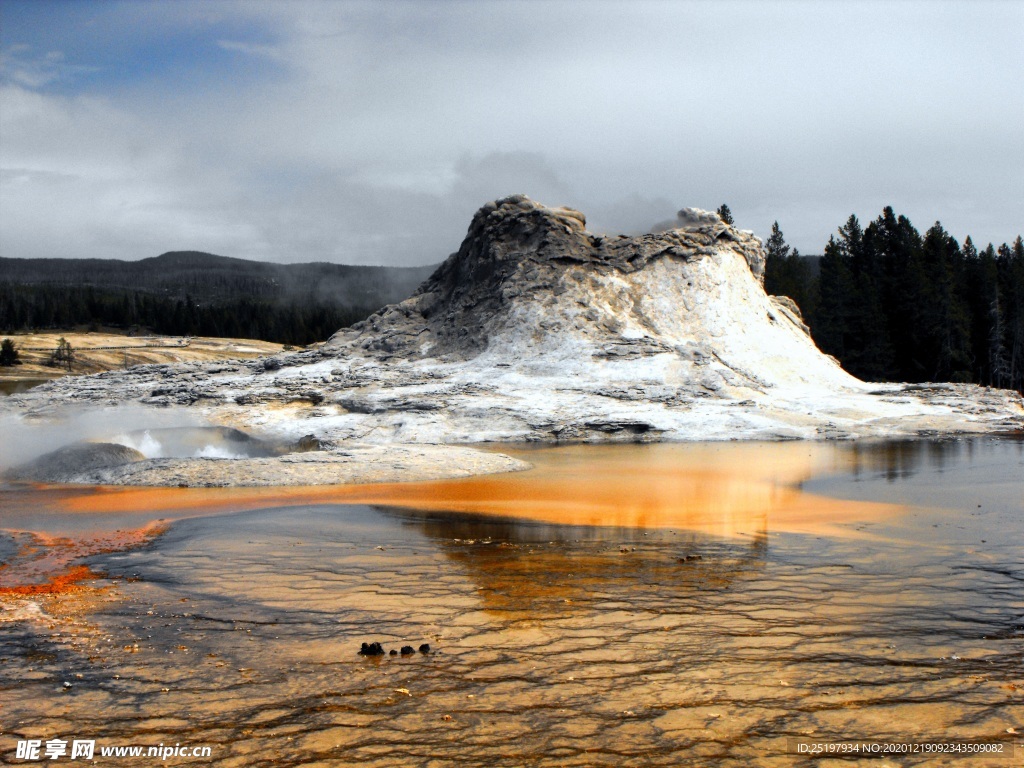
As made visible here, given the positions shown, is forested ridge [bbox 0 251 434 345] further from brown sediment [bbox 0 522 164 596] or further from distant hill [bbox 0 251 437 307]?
brown sediment [bbox 0 522 164 596]

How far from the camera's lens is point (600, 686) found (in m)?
5.49

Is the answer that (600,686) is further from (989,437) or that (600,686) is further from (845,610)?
(989,437)

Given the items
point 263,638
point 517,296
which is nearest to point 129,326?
point 517,296

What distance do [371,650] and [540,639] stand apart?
1250mm

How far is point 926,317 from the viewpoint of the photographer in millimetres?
46969

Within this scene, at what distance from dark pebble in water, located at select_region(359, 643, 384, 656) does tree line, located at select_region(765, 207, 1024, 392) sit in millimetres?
45192

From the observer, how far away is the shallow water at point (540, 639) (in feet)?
16.0

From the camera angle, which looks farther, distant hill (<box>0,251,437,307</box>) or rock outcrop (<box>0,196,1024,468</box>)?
distant hill (<box>0,251,437,307</box>)

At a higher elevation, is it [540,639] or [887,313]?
[887,313]

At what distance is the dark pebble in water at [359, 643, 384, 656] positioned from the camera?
611 centimetres

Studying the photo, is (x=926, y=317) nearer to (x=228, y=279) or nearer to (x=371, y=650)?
(x=371, y=650)

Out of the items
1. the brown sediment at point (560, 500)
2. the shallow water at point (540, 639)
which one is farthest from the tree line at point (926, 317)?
the shallow water at point (540, 639)

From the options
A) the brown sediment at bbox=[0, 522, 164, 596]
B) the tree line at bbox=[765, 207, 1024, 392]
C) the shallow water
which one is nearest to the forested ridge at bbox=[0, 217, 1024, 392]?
the tree line at bbox=[765, 207, 1024, 392]

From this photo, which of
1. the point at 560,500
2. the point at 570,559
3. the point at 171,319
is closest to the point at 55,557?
the point at 570,559
